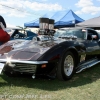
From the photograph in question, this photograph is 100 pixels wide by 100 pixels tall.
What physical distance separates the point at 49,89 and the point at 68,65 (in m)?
0.82

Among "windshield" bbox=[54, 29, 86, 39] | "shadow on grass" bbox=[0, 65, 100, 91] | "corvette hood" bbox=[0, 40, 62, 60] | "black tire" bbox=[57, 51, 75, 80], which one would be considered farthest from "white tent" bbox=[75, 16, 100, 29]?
"corvette hood" bbox=[0, 40, 62, 60]

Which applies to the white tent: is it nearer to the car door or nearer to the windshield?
the car door

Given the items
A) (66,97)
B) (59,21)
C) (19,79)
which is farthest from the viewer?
(59,21)

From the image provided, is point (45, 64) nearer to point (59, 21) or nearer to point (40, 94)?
point (40, 94)

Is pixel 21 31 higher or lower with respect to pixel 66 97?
higher

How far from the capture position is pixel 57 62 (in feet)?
11.7

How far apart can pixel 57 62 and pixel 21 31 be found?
20.3 feet

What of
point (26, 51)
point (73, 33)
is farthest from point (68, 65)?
point (73, 33)

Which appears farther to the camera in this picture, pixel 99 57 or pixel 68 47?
pixel 99 57

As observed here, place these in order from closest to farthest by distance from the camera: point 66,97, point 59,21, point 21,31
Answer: point 66,97 → point 21,31 → point 59,21

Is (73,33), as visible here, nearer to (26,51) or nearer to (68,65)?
(68,65)

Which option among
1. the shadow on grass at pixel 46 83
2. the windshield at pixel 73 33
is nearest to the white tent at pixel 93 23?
the windshield at pixel 73 33

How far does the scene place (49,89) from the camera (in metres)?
3.38

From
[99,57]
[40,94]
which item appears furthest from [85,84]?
[99,57]
